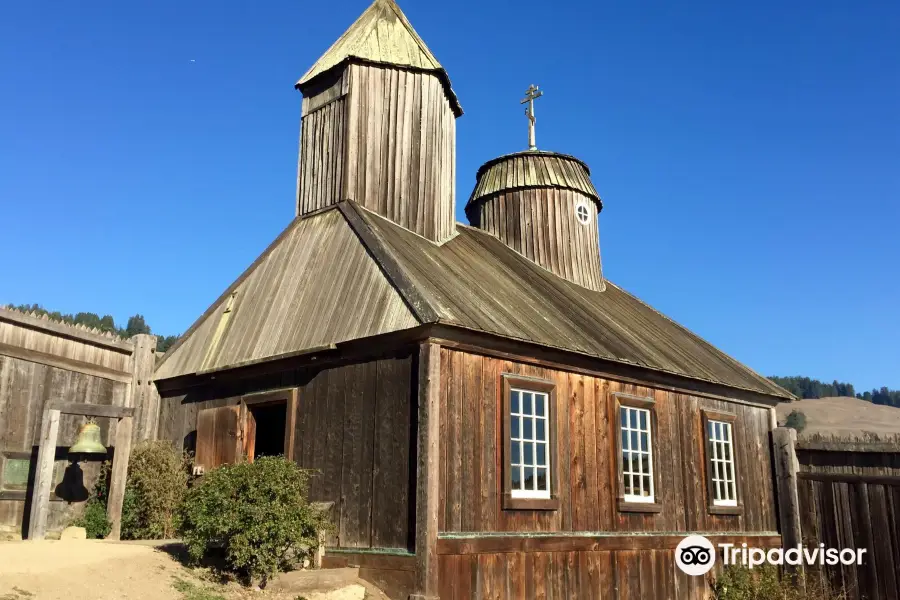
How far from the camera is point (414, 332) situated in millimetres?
10555

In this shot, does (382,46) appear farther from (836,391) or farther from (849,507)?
(836,391)

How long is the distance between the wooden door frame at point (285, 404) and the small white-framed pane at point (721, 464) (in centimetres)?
839

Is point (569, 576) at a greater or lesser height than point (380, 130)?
lesser

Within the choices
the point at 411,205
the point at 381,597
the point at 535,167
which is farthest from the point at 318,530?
the point at 535,167

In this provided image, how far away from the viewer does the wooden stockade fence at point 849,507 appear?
14547 mm

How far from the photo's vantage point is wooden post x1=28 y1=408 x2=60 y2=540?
10578 mm

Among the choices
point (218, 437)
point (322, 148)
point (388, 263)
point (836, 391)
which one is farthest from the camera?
point (836, 391)

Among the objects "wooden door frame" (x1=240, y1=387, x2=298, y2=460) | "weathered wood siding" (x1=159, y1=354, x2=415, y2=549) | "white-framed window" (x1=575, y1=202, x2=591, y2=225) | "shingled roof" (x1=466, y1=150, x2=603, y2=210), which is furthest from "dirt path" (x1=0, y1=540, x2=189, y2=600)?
"white-framed window" (x1=575, y1=202, x2=591, y2=225)

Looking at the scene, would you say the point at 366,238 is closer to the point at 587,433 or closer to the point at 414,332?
the point at 414,332

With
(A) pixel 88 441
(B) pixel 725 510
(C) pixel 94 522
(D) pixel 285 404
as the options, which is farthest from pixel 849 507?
(A) pixel 88 441

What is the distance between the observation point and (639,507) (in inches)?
529

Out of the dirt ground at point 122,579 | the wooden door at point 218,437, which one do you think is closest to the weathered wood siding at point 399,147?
the wooden door at point 218,437

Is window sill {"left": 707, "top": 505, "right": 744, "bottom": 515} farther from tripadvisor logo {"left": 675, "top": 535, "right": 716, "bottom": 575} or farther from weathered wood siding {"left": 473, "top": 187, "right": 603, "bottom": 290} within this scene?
weathered wood siding {"left": 473, "top": 187, "right": 603, "bottom": 290}

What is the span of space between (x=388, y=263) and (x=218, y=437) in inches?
170
